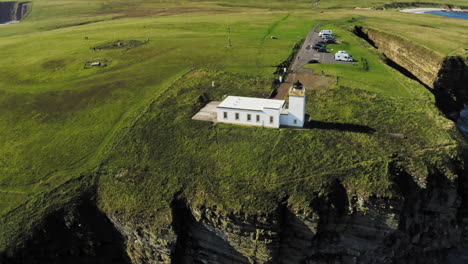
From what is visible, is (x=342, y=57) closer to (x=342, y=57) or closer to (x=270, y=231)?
(x=342, y=57)

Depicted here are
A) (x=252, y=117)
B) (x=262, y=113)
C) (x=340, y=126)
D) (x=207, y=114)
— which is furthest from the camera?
(x=207, y=114)

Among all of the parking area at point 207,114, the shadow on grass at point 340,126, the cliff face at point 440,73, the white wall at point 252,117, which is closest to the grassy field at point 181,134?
the shadow on grass at point 340,126

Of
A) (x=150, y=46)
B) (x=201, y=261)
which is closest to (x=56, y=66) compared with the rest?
(x=150, y=46)

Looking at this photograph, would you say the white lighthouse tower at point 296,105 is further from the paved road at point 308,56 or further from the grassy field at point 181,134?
the paved road at point 308,56

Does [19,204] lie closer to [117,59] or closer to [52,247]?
[52,247]

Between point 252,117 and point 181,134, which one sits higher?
point 252,117

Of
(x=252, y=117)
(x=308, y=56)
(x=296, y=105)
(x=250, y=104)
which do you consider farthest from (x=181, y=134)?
(x=308, y=56)
